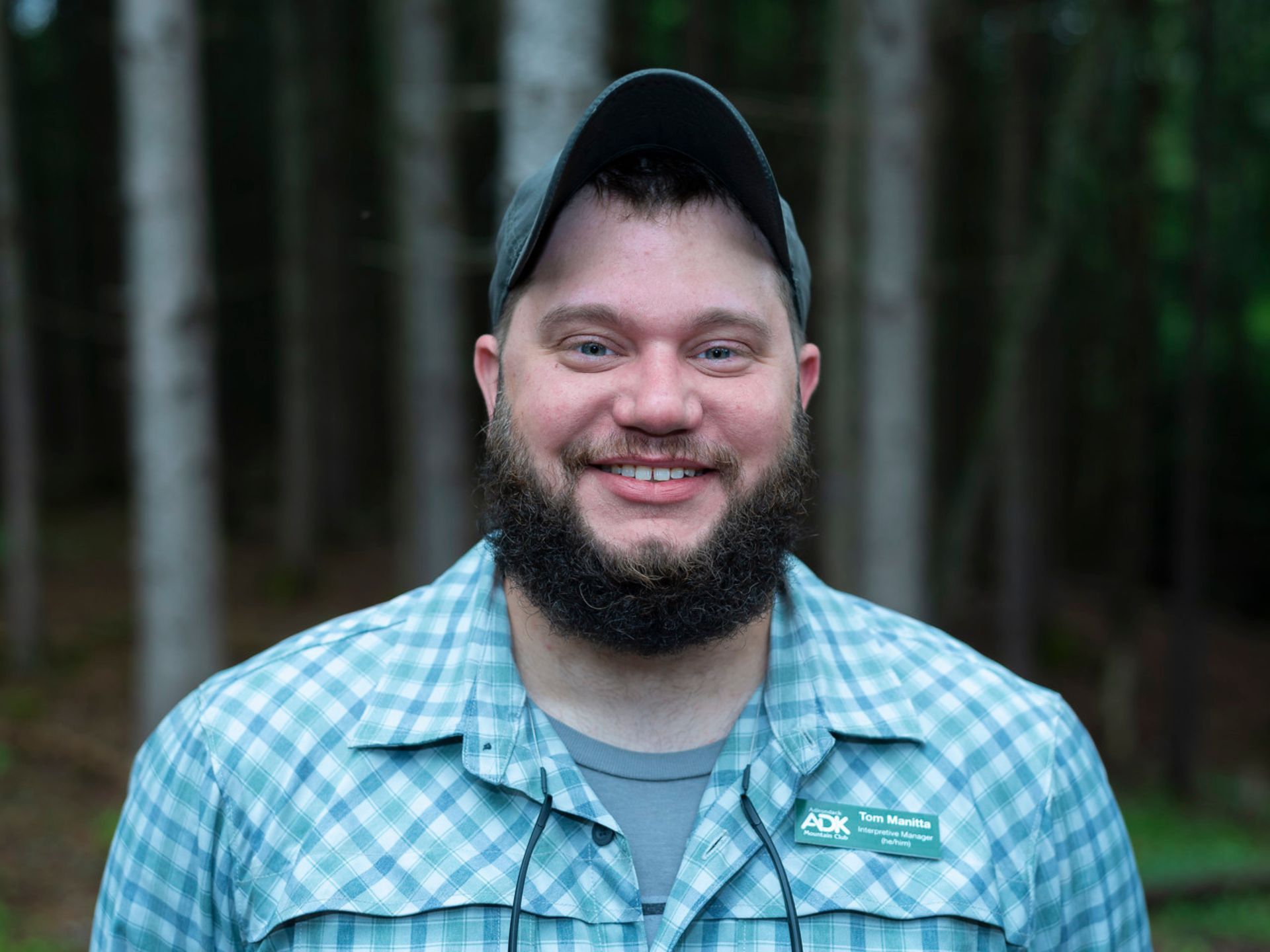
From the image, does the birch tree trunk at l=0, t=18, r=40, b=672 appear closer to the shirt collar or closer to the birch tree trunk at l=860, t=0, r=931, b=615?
the birch tree trunk at l=860, t=0, r=931, b=615

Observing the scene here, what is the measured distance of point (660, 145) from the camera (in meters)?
2.11

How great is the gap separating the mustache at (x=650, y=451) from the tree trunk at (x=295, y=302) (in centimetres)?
1151

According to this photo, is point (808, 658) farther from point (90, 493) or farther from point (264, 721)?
point (90, 493)

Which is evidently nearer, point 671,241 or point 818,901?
point 818,901

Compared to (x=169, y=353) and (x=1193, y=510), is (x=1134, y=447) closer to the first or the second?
(x=1193, y=510)

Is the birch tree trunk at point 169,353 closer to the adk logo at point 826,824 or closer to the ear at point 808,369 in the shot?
the ear at point 808,369

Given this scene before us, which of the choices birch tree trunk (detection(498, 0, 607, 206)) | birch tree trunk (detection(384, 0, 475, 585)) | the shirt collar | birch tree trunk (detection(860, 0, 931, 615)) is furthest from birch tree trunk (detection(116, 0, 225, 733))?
the shirt collar

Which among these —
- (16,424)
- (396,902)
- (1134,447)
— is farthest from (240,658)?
(1134,447)

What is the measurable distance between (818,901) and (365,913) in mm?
749

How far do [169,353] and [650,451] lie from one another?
5382 millimetres

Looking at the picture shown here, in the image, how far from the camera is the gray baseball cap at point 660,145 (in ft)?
6.59

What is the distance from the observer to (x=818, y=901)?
189 centimetres

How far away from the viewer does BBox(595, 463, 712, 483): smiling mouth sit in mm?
2018

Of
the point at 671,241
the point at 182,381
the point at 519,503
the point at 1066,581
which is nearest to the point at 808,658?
the point at 519,503
